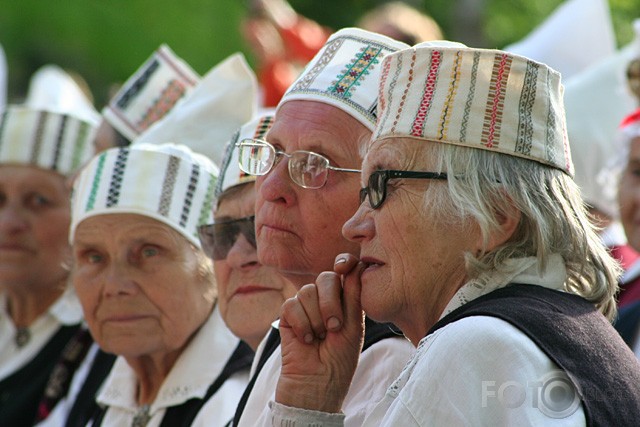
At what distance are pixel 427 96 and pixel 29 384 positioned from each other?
3936 mm

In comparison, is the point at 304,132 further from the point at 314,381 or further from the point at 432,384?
the point at 432,384

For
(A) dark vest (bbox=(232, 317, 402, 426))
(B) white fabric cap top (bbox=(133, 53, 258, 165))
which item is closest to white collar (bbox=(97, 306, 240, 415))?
(A) dark vest (bbox=(232, 317, 402, 426))

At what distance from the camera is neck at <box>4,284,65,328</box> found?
6426mm

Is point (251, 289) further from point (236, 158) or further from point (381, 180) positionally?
point (381, 180)

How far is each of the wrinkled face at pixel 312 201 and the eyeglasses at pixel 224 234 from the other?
62 centimetres

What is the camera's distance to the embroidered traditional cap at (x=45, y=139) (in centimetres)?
652

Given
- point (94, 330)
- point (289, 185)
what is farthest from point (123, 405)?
point (289, 185)

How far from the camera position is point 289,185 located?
10.9ft

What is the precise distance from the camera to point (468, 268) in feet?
8.47

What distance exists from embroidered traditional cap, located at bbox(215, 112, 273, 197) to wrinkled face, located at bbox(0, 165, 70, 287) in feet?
7.92

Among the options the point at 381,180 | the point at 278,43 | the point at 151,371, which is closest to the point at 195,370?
the point at 151,371

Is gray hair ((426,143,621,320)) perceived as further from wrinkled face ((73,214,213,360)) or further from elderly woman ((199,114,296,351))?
wrinkled face ((73,214,213,360))

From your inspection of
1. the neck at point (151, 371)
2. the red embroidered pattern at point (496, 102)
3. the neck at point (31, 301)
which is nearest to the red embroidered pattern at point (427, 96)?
the red embroidered pattern at point (496, 102)

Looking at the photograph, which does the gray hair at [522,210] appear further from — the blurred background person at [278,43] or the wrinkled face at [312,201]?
the blurred background person at [278,43]
